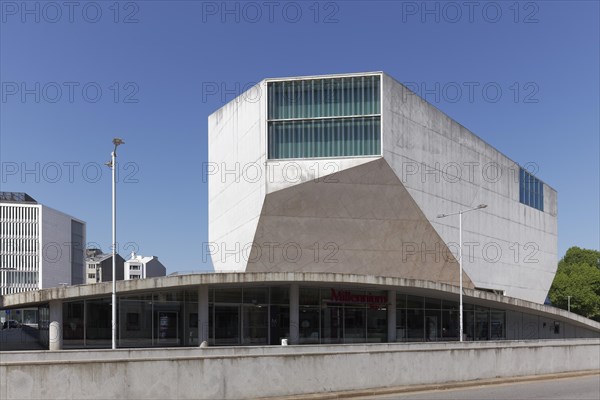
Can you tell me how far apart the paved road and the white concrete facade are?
72.7ft

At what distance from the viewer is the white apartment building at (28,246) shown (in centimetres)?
14900

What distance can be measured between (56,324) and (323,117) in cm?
2071

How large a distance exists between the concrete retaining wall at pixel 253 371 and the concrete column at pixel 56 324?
12.6 m

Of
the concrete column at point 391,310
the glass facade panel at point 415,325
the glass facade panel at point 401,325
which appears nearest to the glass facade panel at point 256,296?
the concrete column at point 391,310

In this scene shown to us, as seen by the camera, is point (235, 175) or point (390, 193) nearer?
point (390, 193)

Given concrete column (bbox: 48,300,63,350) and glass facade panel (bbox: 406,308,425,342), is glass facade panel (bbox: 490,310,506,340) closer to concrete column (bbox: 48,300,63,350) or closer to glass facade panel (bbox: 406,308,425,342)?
glass facade panel (bbox: 406,308,425,342)

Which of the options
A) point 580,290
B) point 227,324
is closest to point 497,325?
point 227,324

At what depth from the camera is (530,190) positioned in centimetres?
6153

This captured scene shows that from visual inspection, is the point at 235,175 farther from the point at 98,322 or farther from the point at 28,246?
the point at 28,246

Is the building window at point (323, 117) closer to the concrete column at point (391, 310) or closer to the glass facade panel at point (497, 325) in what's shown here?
the concrete column at point (391, 310)

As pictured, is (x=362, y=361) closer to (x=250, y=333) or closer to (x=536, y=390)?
(x=536, y=390)

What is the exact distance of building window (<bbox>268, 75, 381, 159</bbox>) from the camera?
4056 centimetres

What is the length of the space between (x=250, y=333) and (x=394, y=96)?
60.5ft

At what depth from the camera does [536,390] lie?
17969 mm
